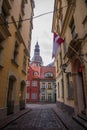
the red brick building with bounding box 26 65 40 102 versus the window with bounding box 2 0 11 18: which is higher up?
the window with bounding box 2 0 11 18

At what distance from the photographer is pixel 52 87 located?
3944 centimetres

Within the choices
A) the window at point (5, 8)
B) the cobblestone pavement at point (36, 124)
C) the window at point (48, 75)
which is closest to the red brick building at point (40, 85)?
the window at point (48, 75)

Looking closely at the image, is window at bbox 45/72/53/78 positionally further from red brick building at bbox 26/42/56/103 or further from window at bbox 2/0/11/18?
window at bbox 2/0/11/18

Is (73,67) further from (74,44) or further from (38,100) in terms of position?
(38,100)

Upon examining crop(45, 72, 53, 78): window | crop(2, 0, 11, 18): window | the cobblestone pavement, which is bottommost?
the cobblestone pavement

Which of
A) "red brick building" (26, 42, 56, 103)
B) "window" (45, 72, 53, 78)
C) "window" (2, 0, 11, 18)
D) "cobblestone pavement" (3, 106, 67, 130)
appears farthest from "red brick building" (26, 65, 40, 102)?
"window" (2, 0, 11, 18)

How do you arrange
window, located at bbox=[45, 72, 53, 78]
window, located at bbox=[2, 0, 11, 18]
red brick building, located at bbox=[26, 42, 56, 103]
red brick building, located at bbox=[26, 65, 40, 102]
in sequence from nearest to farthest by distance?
window, located at bbox=[2, 0, 11, 18] < red brick building, located at bbox=[26, 65, 40, 102] < red brick building, located at bbox=[26, 42, 56, 103] < window, located at bbox=[45, 72, 53, 78]

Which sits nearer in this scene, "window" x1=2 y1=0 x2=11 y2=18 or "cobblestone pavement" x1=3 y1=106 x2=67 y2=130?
"cobblestone pavement" x1=3 y1=106 x2=67 y2=130

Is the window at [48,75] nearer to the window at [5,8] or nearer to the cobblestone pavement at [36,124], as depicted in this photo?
the cobblestone pavement at [36,124]

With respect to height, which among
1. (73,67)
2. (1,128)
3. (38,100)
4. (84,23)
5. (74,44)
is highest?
(84,23)

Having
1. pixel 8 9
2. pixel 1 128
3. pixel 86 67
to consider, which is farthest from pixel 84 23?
pixel 1 128

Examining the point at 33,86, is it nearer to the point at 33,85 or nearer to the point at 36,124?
the point at 33,85

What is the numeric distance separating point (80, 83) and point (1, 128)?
6.00 metres

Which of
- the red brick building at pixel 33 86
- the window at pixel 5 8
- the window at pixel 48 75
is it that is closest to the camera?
the window at pixel 5 8
